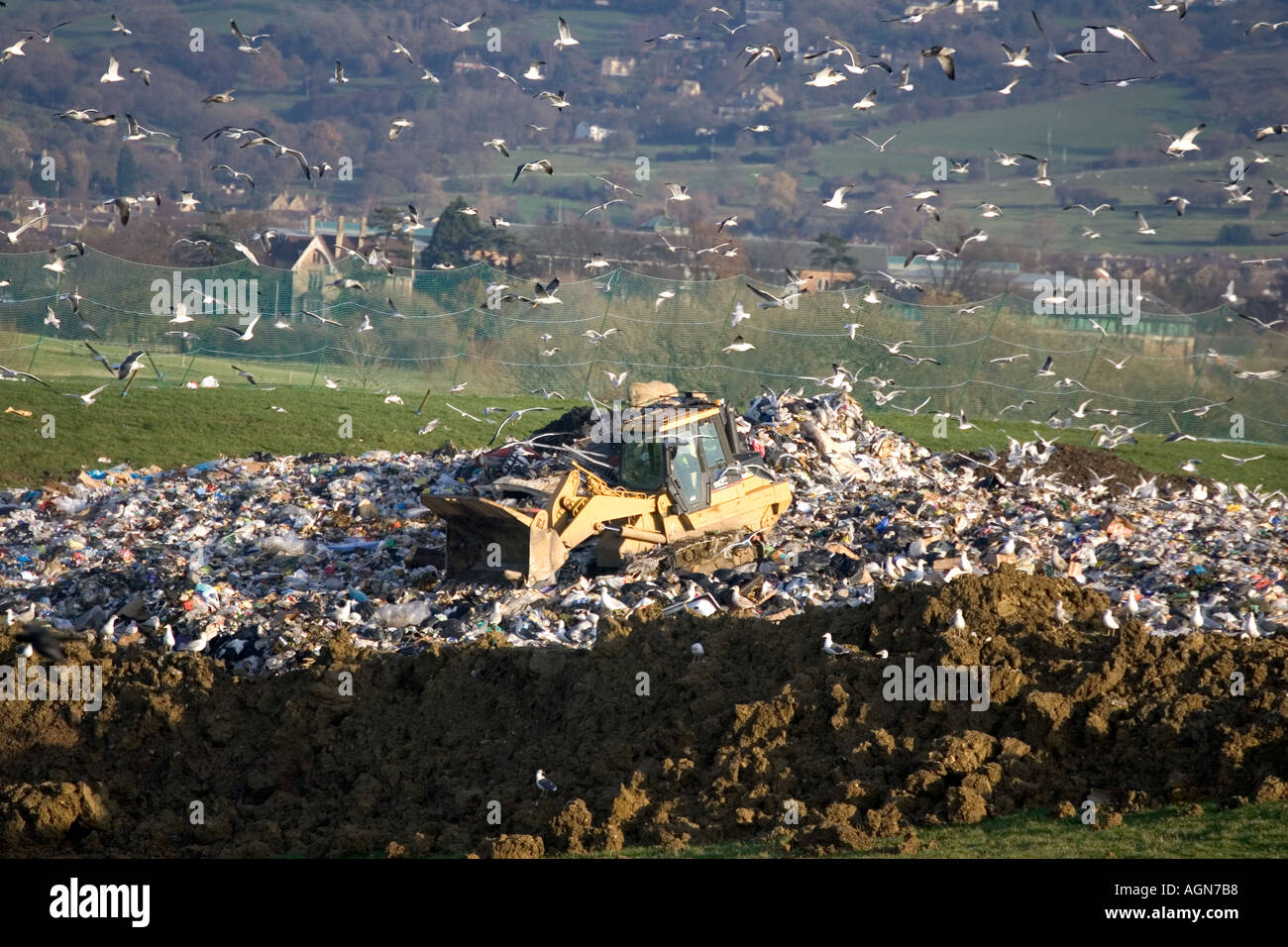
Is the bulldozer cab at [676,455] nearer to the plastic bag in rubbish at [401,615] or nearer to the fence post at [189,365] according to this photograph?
the plastic bag in rubbish at [401,615]

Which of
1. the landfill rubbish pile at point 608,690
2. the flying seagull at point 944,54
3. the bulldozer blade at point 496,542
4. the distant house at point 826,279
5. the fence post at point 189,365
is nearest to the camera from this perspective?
the landfill rubbish pile at point 608,690

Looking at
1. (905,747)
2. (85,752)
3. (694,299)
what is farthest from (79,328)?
(905,747)

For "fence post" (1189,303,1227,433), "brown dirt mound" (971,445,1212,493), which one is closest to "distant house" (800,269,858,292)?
"fence post" (1189,303,1227,433)

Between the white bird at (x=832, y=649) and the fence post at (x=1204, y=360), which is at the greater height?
the fence post at (x=1204, y=360)

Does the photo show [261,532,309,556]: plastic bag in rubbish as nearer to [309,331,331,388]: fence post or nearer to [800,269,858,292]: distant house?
[309,331,331,388]: fence post

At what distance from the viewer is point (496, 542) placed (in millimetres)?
12641

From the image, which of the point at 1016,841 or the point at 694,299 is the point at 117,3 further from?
the point at 1016,841

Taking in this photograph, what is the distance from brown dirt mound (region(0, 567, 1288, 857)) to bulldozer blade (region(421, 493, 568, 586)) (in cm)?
214

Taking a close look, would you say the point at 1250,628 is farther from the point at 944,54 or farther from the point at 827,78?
the point at 827,78

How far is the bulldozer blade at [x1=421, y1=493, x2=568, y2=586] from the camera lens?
487 inches

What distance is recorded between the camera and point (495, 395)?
1007 inches

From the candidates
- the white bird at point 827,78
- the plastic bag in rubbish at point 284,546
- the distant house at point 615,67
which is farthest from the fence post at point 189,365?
the distant house at point 615,67

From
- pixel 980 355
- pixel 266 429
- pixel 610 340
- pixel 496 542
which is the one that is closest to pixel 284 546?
pixel 496 542

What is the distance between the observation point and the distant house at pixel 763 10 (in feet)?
456
